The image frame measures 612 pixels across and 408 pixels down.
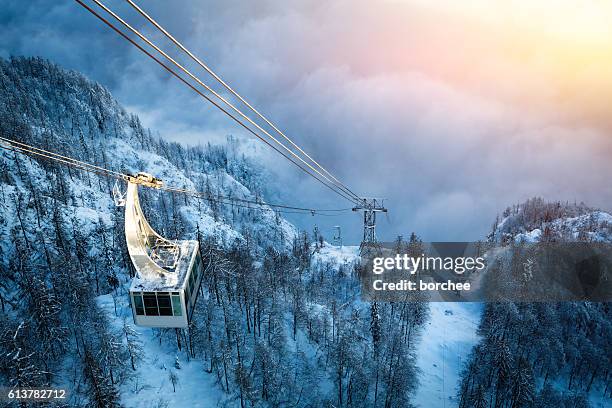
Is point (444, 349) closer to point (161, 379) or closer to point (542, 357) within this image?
point (542, 357)

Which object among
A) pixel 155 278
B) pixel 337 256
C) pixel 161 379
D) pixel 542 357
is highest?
pixel 155 278

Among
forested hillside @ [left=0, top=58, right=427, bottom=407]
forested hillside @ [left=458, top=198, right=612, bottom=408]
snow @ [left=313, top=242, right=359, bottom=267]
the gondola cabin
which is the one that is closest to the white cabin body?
the gondola cabin

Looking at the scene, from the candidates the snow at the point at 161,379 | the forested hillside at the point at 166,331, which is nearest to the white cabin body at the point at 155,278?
the forested hillside at the point at 166,331

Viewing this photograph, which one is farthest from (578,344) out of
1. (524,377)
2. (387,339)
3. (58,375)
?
(58,375)

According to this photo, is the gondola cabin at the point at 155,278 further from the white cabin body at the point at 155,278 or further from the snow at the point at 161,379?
the snow at the point at 161,379

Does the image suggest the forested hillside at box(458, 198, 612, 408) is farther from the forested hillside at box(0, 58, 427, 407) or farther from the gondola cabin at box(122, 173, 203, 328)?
the gondola cabin at box(122, 173, 203, 328)

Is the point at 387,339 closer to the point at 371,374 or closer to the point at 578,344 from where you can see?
the point at 371,374

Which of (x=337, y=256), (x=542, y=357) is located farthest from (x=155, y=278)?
(x=337, y=256)
